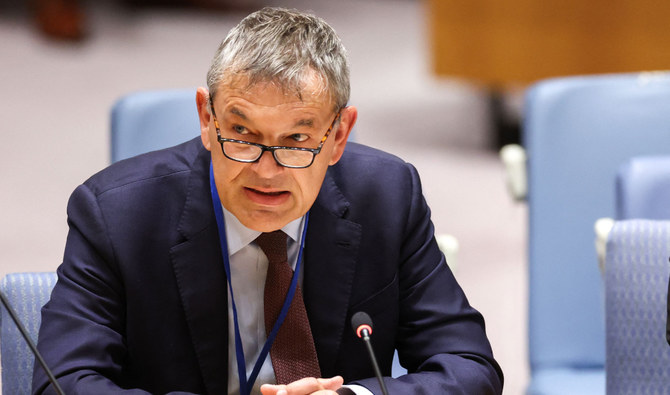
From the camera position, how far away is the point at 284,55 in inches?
72.1

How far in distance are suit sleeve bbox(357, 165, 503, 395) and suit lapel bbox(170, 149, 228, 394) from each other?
1.18 ft

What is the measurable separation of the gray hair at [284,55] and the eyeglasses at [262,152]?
0.09 metres

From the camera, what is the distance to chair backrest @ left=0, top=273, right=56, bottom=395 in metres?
2.07

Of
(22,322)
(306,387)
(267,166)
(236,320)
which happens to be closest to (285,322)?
(236,320)

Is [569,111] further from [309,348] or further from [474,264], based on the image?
[474,264]

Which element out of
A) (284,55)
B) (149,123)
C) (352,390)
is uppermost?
(284,55)

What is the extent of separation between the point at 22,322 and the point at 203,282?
0.36 metres

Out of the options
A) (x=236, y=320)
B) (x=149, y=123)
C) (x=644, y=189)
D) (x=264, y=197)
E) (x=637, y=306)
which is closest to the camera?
(x=264, y=197)

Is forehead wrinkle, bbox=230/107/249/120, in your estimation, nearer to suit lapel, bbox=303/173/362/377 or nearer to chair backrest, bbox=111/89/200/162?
suit lapel, bbox=303/173/362/377

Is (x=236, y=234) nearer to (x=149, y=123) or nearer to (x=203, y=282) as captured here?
(x=203, y=282)

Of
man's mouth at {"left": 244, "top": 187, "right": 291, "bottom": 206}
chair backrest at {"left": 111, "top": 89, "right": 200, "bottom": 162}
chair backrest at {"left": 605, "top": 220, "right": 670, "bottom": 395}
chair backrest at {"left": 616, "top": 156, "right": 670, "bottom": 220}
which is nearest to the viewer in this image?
man's mouth at {"left": 244, "top": 187, "right": 291, "bottom": 206}

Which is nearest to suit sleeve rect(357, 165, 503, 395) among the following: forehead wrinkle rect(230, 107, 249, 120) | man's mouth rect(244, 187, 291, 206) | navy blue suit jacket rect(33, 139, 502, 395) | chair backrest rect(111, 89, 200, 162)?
navy blue suit jacket rect(33, 139, 502, 395)

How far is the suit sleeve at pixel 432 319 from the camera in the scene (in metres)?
2.06

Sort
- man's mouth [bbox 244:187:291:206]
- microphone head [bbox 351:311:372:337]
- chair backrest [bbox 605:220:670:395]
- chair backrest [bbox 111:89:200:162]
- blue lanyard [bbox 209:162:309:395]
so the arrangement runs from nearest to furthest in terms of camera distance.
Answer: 1. microphone head [bbox 351:311:372:337]
2. man's mouth [bbox 244:187:291:206]
3. blue lanyard [bbox 209:162:309:395]
4. chair backrest [bbox 605:220:670:395]
5. chair backrest [bbox 111:89:200:162]
